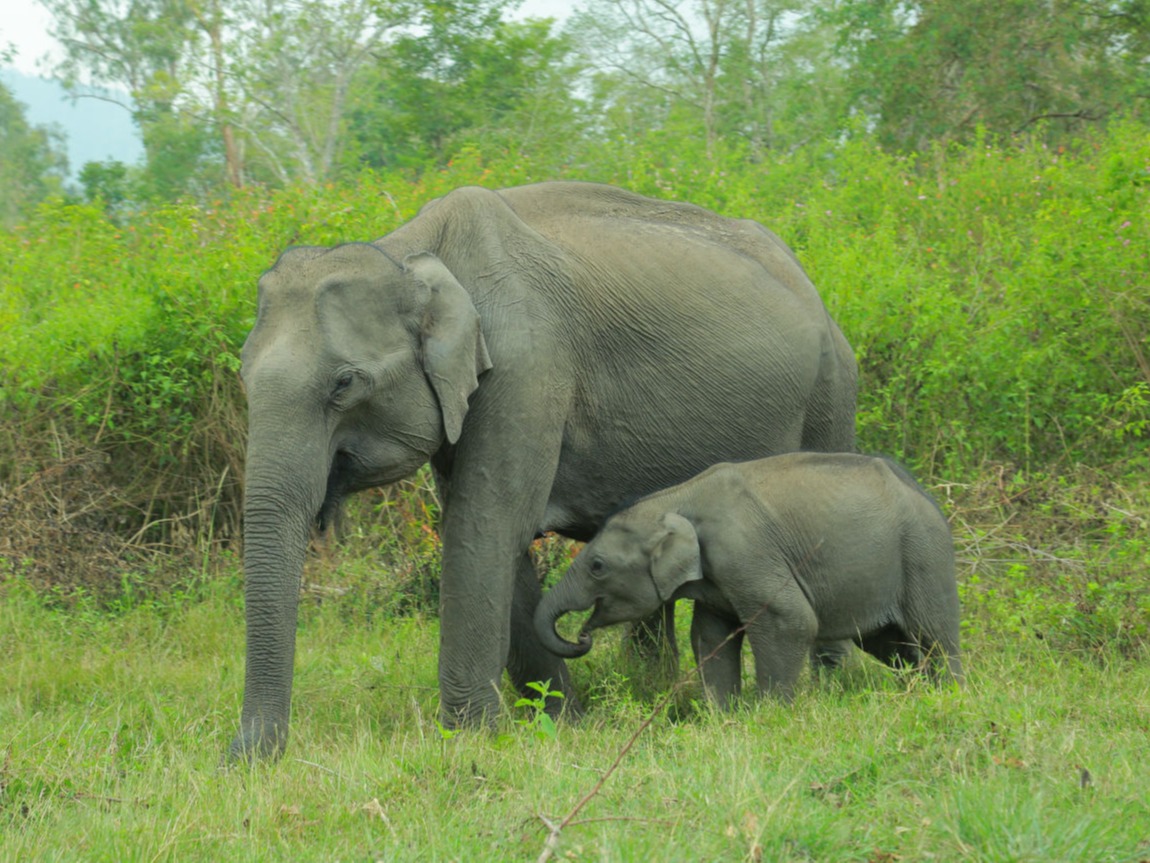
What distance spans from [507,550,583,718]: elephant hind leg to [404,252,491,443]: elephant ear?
107cm

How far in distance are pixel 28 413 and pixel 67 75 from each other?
3035 cm

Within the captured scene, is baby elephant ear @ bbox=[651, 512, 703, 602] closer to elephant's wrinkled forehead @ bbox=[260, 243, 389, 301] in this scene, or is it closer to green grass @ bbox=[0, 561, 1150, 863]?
green grass @ bbox=[0, 561, 1150, 863]

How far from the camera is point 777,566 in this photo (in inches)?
218

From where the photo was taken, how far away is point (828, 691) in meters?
5.98

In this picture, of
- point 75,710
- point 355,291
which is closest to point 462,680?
point 355,291

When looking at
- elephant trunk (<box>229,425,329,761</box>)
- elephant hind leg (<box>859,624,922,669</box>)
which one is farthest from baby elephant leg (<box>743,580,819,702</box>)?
elephant trunk (<box>229,425,329,761</box>)

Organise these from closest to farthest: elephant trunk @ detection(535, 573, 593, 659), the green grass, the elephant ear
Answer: the green grass, the elephant ear, elephant trunk @ detection(535, 573, 593, 659)

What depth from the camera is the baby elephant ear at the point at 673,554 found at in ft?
17.7

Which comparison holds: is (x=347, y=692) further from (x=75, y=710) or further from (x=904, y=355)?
(x=904, y=355)

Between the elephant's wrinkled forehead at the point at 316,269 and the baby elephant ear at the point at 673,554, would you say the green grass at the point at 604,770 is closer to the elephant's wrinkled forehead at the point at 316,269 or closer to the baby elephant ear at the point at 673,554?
the baby elephant ear at the point at 673,554

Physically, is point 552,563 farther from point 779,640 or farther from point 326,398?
point 326,398

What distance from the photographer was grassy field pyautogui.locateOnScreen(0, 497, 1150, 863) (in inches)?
146

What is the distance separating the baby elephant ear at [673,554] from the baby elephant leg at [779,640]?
32 centimetres

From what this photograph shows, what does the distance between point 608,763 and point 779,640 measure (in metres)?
1.14
